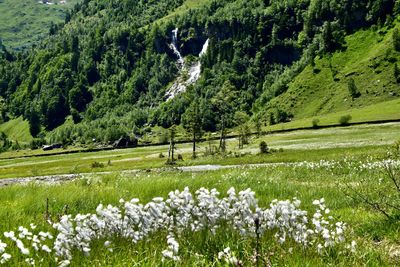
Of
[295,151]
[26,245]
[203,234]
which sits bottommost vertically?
[295,151]

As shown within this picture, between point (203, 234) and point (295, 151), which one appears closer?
point (203, 234)

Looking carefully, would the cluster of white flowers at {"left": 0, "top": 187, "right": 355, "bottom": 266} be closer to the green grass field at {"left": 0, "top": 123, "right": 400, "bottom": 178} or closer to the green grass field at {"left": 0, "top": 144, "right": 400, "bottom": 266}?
the green grass field at {"left": 0, "top": 144, "right": 400, "bottom": 266}

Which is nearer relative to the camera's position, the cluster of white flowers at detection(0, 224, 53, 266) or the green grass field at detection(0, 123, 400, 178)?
the cluster of white flowers at detection(0, 224, 53, 266)

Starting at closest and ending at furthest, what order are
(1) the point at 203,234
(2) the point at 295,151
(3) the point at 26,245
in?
(3) the point at 26,245 < (1) the point at 203,234 < (2) the point at 295,151

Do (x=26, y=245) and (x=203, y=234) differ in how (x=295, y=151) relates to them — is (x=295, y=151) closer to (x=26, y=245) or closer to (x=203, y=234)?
(x=203, y=234)

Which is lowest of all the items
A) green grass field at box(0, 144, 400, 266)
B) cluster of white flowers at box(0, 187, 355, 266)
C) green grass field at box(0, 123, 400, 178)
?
green grass field at box(0, 123, 400, 178)

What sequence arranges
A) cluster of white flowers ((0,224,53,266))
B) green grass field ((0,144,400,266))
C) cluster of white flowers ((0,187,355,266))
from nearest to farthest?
1. cluster of white flowers ((0,224,53,266))
2. green grass field ((0,144,400,266))
3. cluster of white flowers ((0,187,355,266))

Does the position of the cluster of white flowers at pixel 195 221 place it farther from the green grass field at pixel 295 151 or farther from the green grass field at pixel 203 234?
the green grass field at pixel 295 151

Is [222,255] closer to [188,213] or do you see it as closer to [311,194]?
[188,213]

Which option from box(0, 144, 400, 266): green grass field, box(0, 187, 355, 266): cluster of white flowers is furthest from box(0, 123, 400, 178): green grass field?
box(0, 187, 355, 266): cluster of white flowers

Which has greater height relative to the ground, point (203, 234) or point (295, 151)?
point (203, 234)

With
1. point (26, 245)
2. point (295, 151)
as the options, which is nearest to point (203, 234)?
point (26, 245)

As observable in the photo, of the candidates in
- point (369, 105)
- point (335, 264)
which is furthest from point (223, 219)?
point (369, 105)

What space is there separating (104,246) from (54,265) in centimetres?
92
